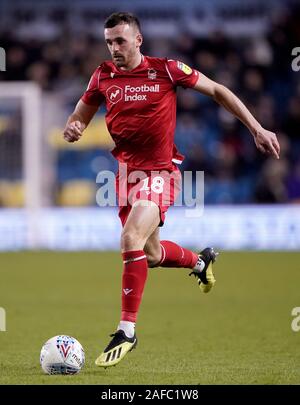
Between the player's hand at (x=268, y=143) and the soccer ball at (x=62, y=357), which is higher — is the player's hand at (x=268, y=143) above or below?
above

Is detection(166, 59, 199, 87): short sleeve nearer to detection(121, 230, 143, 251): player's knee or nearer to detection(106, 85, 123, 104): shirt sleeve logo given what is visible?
detection(106, 85, 123, 104): shirt sleeve logo

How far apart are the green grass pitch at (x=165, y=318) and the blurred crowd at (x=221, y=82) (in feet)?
8.00

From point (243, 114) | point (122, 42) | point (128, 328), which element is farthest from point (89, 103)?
point (128, 328)

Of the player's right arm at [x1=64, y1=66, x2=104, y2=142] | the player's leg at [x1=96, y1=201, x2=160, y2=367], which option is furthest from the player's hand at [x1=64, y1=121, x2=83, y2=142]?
the player's leg at [x1=96, y1=201, x2=160, y2=367]

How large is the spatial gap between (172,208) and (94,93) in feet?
30.0

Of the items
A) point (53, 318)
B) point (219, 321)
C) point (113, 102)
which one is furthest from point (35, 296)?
point (113, 102)

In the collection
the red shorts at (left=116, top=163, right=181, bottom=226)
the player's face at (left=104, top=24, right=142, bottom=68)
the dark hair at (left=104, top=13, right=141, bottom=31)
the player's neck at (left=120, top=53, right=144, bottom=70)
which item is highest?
the dark hair at (left=104, top=13, right=141, bottom=31)

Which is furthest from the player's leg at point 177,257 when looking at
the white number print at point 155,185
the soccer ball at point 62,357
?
the soccer ball at point 62,357

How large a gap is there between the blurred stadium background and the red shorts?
1064mm

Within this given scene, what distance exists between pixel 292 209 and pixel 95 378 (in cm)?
1085

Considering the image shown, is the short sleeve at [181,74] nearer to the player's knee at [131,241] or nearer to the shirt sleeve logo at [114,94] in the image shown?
the shirt sleeve logo at [114,94]

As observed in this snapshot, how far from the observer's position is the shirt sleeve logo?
6992mm

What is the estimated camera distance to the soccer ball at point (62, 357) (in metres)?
6.08

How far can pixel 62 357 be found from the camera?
608cm
